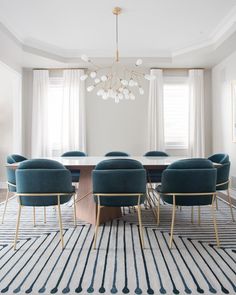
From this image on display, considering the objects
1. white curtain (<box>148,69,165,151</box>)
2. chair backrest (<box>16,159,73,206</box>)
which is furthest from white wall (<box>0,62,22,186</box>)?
chair backrest (<box>16,159,73,206</box>)

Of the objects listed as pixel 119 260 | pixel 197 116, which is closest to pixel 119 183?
pixel 119 260

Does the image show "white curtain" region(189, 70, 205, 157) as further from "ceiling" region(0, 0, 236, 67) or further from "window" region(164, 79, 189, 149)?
"ceiling" region(0, 0, 236, 67)

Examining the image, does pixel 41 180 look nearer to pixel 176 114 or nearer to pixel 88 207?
pixel 88 207

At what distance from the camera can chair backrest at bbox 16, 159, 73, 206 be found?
244 centimetres

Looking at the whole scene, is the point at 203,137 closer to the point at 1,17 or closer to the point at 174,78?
the point at 174,78

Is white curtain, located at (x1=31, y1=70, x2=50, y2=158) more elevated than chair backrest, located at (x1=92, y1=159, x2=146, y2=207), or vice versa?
white curtain, located at (x1=31, y1=70, x2=50, y2=158)

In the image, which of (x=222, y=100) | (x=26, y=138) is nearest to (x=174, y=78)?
(x=222, y=100)

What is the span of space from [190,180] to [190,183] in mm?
31

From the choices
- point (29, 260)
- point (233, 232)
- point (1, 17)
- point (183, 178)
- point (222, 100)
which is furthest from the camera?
point (222, 100)

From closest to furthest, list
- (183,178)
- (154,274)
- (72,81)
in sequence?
(154,274) < (183,178) < (72,81)

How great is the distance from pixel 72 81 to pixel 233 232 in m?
4.43

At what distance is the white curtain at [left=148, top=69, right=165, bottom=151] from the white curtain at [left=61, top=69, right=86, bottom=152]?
150 centimetres

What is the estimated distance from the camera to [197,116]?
19.2 feet

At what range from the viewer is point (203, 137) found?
5.87 metres
